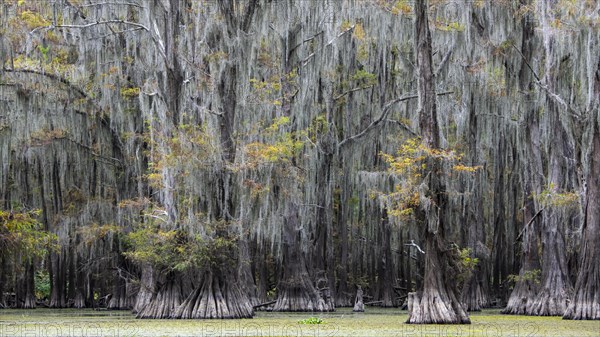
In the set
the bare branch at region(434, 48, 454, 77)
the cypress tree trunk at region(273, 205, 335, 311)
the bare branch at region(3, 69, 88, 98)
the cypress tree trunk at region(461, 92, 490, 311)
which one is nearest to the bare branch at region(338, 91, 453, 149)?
the bare branch at region(434, 48, 454, 77)

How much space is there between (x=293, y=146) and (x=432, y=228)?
7581 mm

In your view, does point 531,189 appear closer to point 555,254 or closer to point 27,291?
point 555,254

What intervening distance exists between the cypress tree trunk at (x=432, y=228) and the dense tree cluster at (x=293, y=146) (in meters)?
0.04

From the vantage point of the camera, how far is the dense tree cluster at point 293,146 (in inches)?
829

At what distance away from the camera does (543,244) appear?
26.0m

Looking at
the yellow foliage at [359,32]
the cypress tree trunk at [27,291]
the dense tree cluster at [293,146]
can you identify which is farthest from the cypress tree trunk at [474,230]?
the cypress tree trunk at [27,291]

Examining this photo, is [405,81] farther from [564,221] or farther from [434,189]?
[434,189]

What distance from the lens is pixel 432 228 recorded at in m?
19.1

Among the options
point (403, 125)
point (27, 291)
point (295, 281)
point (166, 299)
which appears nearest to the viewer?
point (166, 299)

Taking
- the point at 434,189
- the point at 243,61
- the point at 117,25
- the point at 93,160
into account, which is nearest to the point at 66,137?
the point at 93,160

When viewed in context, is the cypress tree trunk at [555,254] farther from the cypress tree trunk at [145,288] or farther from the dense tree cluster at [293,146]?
the cypress tree trunk at [145,288]

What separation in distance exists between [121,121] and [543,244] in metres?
11.8

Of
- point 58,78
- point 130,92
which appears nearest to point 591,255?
point 130,92

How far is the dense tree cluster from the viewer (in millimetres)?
21062
